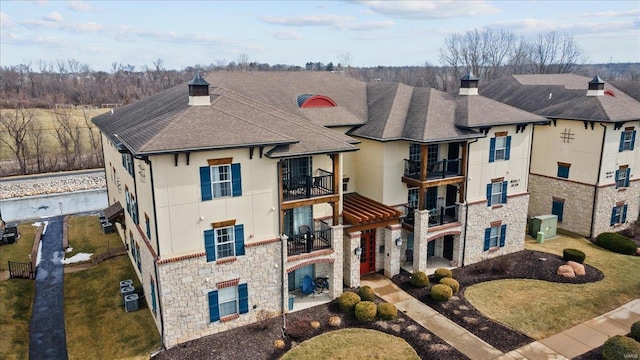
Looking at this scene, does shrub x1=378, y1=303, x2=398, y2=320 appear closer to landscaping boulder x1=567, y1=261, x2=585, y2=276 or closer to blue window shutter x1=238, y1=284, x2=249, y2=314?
blue window shutter x1=238, y1=284, x2=249, y2=314

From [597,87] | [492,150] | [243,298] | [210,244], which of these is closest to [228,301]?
[243,298]

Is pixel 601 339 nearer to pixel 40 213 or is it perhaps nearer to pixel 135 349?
pixel 135 349

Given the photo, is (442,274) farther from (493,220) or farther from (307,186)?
(307,186)

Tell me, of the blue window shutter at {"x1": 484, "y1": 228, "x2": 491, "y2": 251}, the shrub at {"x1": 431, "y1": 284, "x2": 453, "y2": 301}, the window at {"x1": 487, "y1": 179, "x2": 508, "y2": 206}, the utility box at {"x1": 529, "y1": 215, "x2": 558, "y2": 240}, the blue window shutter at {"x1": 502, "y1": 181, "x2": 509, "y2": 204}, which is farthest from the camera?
the utility box at {"x1": 529, "y1": 215, "x2": 558, "y2": 240}

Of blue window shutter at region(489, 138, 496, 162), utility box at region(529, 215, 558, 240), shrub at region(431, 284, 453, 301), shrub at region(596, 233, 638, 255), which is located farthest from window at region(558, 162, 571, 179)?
shrub at region(431, 284, 453, 301)

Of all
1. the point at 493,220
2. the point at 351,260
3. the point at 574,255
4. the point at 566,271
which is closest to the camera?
the point at 351,260

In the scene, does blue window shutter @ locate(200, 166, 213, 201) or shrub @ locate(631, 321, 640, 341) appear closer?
blue window shutter @ locate(200, 166, 213, 201)

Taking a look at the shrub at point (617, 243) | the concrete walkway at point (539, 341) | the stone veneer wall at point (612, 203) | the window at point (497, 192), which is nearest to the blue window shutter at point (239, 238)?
the concrete walkway at point (539, 341)
